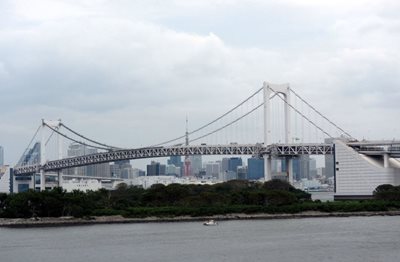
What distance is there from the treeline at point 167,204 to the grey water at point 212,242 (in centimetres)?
507

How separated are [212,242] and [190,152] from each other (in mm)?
36153

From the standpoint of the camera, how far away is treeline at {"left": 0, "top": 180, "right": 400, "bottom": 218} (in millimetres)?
45469

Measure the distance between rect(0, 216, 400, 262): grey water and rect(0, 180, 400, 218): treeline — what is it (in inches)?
200

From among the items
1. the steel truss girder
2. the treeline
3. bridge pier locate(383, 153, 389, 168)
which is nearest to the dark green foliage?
the treeline

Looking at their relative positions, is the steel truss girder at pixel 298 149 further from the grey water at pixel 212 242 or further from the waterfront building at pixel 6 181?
the waterfront building at pixel 6 181

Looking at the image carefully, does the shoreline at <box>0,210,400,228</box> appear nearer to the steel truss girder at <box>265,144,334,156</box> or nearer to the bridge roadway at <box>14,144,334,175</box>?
the steel truss girder at <box>265,144,334,156</box>

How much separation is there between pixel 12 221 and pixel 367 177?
86.0 ft

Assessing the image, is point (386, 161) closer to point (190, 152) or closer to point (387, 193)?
point (387, 193)

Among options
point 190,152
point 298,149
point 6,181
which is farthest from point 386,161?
point 6,181

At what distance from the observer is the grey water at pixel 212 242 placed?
85.6ft

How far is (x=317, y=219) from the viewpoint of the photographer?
43938 mm

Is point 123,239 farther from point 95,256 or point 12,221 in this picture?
point 12,221

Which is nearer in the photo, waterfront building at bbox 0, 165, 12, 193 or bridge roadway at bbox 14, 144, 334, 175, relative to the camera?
bridge roadway at bbox 14, 144, 334, 175

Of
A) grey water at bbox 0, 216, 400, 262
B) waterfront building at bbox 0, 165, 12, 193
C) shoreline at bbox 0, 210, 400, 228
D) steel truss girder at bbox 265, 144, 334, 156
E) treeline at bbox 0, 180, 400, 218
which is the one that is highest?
steel truss girder at bbox 265, 144, 334, 156
